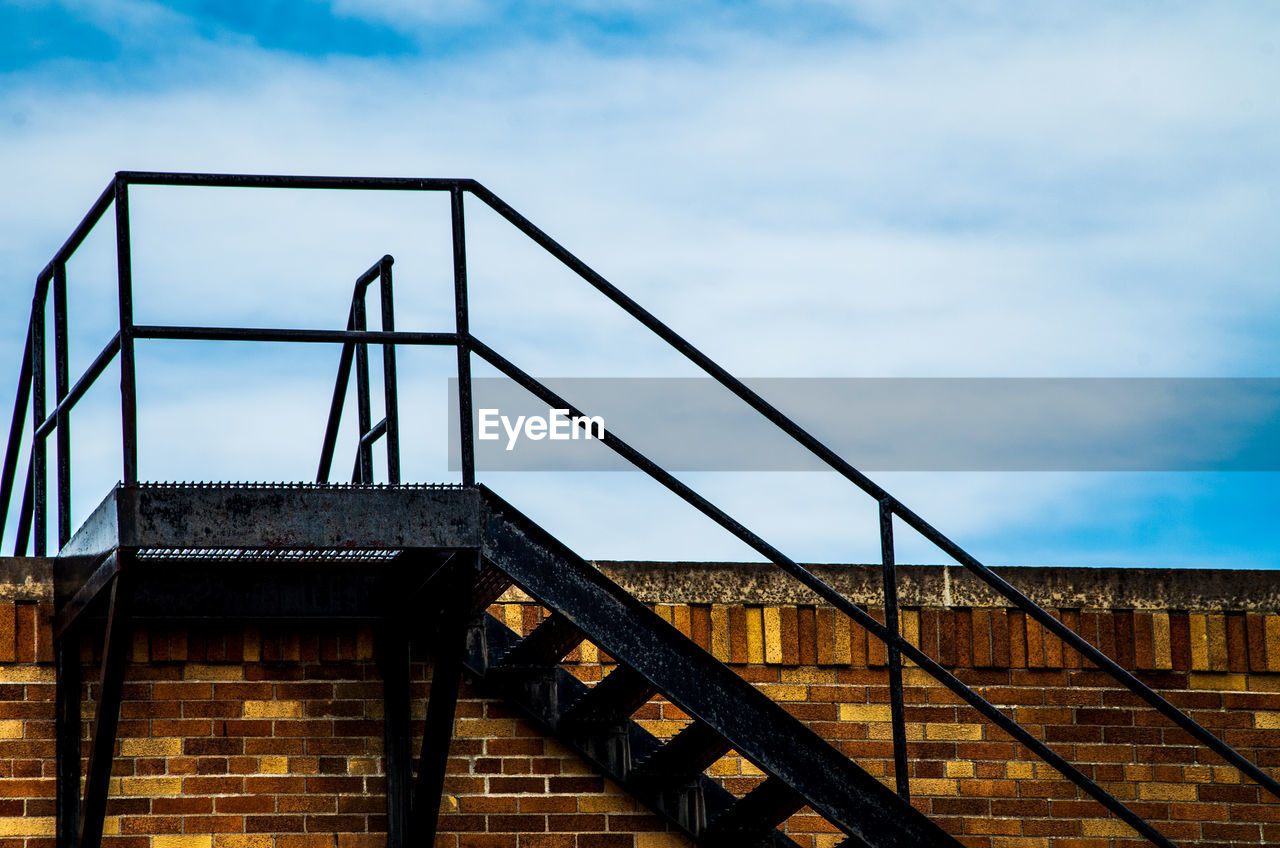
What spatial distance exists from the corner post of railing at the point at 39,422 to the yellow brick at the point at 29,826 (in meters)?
1.02

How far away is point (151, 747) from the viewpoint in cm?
677

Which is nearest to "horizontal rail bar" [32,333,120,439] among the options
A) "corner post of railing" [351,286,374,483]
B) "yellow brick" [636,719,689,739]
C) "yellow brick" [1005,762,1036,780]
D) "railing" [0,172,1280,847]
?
"railing" [0,172,1280,847]

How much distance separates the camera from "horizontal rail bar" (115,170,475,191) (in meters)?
5.88

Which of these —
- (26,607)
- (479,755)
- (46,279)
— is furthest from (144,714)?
(46,279)

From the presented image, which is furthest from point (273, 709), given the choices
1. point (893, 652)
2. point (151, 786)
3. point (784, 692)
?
point (893, 652)

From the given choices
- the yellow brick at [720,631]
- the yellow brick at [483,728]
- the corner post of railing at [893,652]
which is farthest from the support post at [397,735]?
the corner post of railing at [893,652]

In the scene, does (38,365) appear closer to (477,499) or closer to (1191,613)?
(477,499)

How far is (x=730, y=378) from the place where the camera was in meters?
6.07

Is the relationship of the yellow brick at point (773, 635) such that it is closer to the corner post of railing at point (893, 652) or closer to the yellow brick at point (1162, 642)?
the corner post of railing at point (893, 652)

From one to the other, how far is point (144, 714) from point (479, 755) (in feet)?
4.30

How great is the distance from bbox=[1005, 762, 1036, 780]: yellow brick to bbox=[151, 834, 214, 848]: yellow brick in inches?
128

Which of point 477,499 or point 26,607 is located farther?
point 26,607

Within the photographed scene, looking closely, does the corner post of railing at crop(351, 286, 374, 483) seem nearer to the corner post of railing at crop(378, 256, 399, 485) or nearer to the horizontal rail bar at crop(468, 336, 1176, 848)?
the corner post of railing at crop(378, 256, 399, 485)

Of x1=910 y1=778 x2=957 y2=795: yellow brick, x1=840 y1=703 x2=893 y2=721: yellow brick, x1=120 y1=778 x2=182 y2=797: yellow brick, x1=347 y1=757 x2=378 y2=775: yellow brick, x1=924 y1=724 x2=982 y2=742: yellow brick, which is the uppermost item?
x1=840 y1=703 x2=893 y2=721: yellow brick
